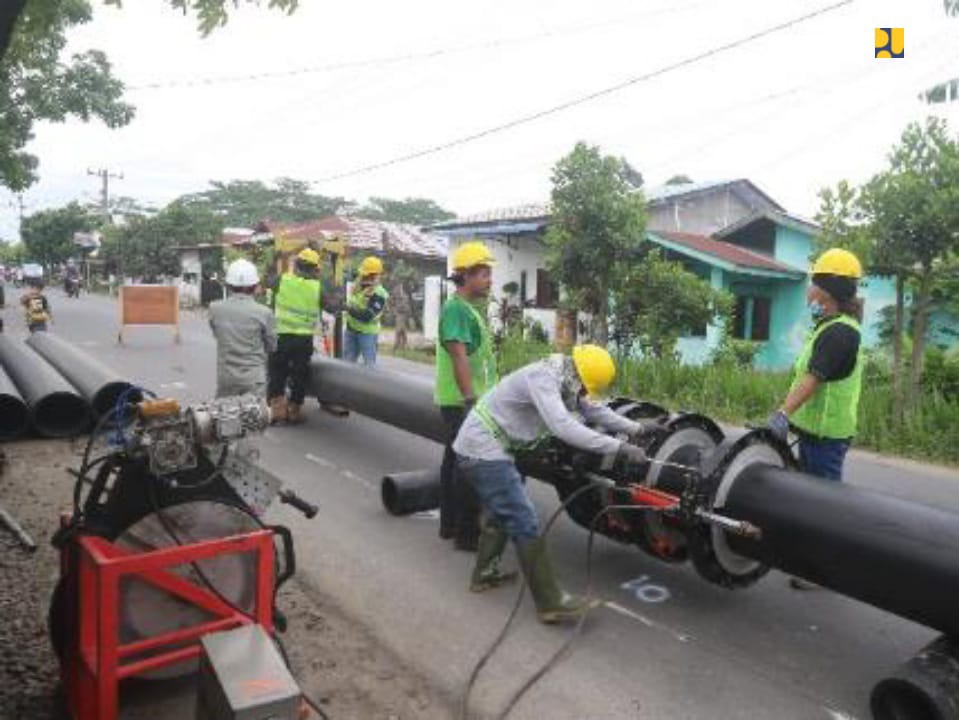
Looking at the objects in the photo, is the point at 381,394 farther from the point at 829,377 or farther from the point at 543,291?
the point at 543,291

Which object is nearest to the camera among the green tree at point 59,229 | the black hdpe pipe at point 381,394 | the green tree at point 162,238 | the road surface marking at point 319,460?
the black hdpe pipe at point 381,394

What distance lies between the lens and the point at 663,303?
1326 centimetres

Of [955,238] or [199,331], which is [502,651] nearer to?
[955,238]

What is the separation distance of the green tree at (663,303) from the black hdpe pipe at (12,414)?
28.2 feet

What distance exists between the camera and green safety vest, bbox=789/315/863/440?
470 cm

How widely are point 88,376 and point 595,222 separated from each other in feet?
25.7

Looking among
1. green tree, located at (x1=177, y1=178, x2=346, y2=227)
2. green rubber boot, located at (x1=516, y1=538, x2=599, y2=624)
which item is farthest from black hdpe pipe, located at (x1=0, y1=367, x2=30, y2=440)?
green tree, located at (x1=177, y1=178, x2=346, y2=227)

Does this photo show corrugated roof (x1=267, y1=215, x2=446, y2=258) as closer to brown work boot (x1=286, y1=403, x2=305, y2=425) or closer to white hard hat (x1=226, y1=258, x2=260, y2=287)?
brown work boot (x1=286, y1=403, x2=305, y2=425)

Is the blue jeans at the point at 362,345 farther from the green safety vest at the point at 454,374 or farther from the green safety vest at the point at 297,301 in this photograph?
the green safety vest at the point at 454,374

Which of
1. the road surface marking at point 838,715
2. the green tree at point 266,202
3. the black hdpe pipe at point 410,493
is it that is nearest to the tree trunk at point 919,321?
the black hdpe pipe at point 410,493

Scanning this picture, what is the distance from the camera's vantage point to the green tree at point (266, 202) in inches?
2338

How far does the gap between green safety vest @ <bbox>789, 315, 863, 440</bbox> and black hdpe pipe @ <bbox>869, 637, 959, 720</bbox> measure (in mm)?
1408

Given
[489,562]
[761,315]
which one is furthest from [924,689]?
[761,315]

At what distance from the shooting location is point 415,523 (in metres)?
5.98
